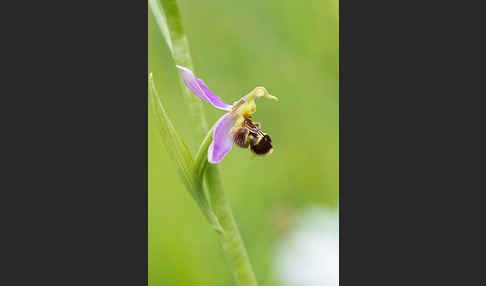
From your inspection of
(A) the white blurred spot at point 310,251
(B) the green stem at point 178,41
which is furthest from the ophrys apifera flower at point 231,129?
(A) the white blurred spot at point 310,251

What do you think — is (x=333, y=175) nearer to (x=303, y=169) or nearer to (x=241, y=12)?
(x=303, y=169)

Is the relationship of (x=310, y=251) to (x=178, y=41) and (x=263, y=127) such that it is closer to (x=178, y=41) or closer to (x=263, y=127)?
(x=263, y=127)

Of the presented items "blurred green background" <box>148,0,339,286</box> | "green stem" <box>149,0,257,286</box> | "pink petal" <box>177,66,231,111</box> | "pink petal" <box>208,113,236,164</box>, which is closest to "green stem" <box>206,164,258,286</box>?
"green stem" <box>149,0,257,286</box>

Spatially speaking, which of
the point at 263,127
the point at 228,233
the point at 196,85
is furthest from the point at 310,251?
the point at 196,85

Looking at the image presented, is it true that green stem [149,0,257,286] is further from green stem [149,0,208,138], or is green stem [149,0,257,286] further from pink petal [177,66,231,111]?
pink petal [177,66,231,111]

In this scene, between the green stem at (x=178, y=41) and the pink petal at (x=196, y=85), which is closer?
the pink petal at (x=196, y=85)

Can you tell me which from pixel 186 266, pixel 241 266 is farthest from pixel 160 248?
pixel 241 266

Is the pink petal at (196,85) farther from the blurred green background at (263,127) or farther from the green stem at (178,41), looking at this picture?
the blurred green background at (263,127)
